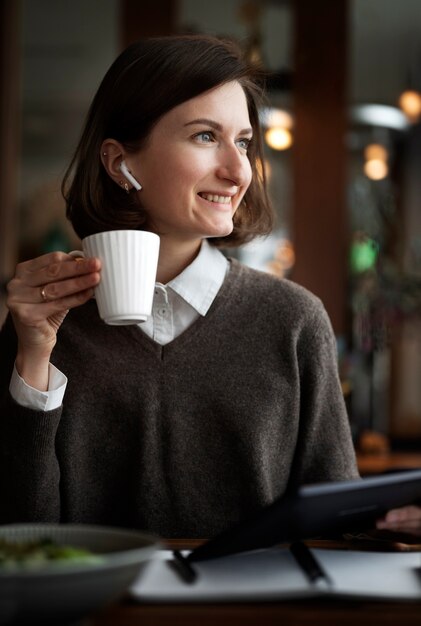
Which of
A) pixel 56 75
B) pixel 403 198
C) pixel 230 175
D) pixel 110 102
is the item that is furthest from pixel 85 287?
pixel 56 75

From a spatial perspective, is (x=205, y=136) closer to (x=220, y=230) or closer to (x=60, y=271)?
(x=220, y=230)

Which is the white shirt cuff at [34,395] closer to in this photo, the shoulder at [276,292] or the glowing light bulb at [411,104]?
the shoulder at [276,292]

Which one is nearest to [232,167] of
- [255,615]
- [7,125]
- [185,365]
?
[185,365]

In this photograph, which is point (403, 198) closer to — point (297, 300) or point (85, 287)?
point (297, 300)

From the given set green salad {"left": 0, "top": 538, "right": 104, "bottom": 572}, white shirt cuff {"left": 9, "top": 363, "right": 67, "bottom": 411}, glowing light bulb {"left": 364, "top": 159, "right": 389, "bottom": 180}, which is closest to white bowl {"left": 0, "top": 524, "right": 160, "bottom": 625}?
green salad {"left": 0, "top": 538, "right": 104, "bottom": 572}

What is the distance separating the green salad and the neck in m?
0.77

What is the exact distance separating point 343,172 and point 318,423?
2.50 meters

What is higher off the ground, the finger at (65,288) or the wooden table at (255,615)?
the finger at (65,288)

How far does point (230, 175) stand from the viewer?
1.53m

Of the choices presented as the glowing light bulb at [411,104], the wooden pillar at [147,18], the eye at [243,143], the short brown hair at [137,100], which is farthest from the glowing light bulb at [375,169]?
the eye at [243,143]

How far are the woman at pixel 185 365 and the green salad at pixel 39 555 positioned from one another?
540 millimetres

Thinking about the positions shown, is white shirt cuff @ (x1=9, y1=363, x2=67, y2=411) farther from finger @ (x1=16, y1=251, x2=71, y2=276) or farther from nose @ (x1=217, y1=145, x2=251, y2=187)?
nose @ (x1=217, y1=145, x2=251, y2=187)

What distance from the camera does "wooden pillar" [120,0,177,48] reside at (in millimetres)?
3955

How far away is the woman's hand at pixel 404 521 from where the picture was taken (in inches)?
48.1
